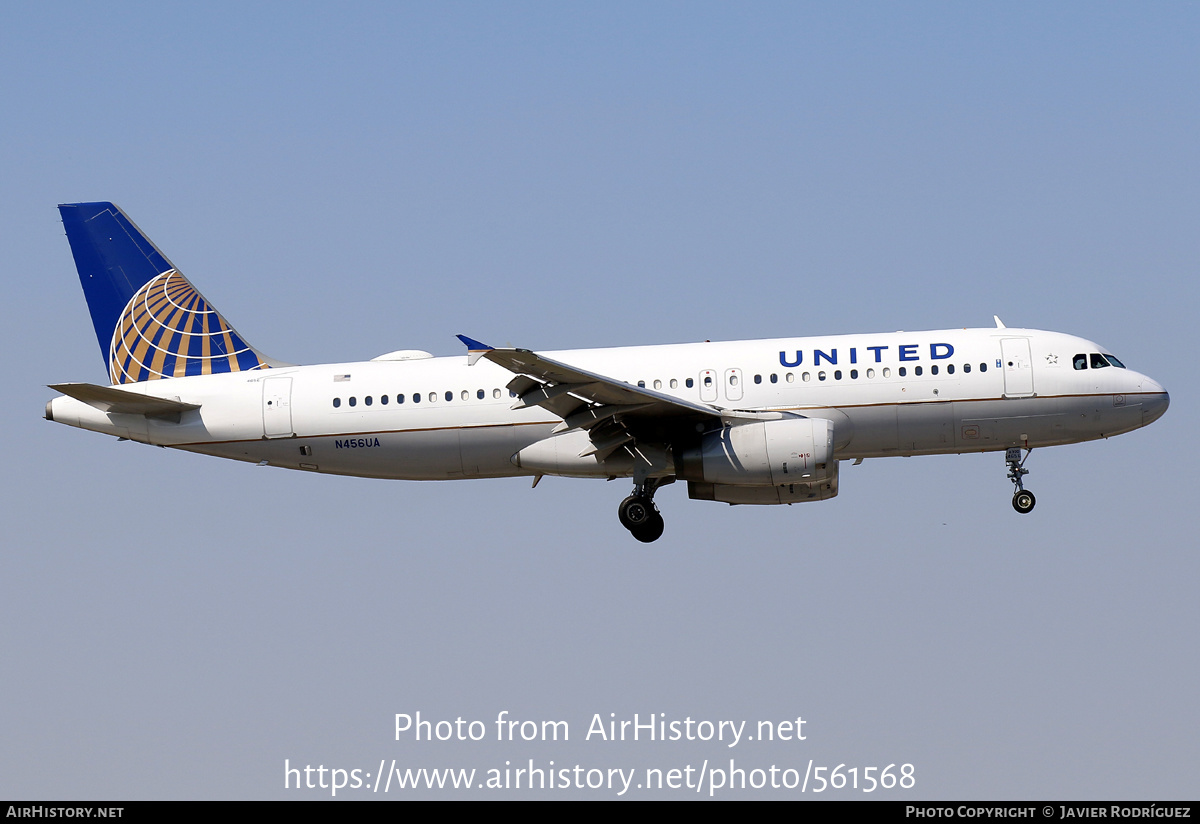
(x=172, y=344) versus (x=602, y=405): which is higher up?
(x=172, y=344)

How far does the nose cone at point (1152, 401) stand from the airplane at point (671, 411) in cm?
4

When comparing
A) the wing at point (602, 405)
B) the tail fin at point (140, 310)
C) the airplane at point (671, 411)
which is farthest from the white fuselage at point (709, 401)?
the tail fin at point (140, 310)

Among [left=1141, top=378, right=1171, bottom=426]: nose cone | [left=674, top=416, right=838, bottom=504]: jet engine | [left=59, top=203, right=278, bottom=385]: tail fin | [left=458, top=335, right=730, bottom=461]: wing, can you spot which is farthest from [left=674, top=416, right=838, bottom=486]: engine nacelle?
[left=59, top=203, right=278, bottom=385]: tail fin

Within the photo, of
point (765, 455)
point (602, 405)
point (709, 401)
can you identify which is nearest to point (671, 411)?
point (602, 405)

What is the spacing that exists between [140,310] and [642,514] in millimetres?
13992

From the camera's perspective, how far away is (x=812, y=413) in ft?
98.6

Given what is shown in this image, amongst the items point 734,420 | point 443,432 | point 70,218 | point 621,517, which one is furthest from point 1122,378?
point 70,218

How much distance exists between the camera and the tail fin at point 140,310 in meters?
33.9

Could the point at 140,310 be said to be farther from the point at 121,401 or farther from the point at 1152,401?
the point at 1152,401

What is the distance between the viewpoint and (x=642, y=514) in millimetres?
30844

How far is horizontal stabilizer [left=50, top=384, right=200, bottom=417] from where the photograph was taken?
3088 centimetres

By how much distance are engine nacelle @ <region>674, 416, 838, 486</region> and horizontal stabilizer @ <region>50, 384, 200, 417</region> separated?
40.3 feet

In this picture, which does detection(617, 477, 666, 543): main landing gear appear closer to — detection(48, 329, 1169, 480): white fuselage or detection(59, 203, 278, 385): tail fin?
detection(48, 329, 1169, 480): white fuselage

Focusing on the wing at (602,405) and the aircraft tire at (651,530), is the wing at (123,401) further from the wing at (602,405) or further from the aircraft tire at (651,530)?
the aircraft tire at (651,530)
